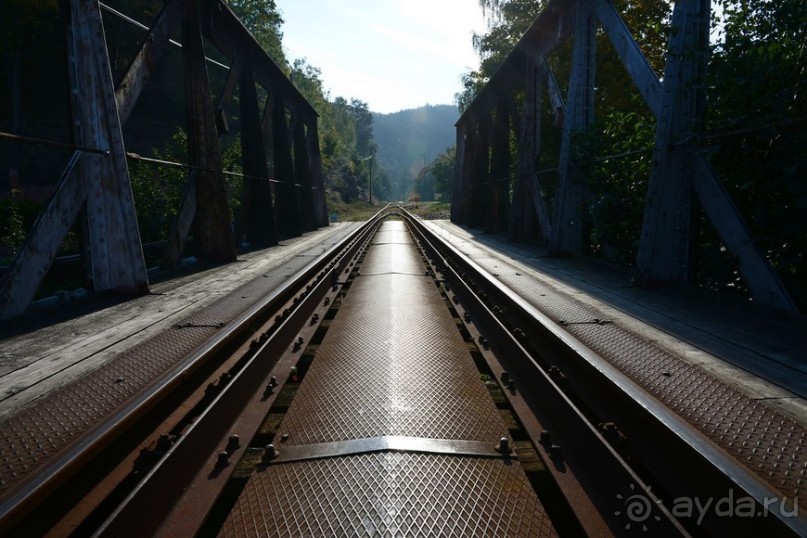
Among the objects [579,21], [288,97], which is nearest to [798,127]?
[579,21]

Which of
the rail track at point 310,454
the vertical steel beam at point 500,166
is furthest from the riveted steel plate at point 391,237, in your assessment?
the rail track at point 310,454

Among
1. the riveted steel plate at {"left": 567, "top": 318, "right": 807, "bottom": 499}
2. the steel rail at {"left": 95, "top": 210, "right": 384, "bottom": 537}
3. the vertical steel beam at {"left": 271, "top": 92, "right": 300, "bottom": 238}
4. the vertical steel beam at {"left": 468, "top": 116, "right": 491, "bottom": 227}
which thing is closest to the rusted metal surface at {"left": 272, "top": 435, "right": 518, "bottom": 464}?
the steel rail at {"left": 95, "top": 210, "right": 384, "bottom": 537}

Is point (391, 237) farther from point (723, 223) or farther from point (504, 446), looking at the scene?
point (504, 446)

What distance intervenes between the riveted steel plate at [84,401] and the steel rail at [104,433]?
77 mm

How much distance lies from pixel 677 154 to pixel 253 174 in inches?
323

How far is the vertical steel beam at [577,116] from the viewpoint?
7.50m

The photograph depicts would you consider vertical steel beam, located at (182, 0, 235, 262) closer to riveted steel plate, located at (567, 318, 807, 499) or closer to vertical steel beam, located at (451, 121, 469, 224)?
riveted steel plate, located at (567, 318, 807, 499)

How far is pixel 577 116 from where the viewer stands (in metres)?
7.59

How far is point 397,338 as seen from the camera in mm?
3574

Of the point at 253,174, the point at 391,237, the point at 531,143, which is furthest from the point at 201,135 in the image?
the point at 391,237

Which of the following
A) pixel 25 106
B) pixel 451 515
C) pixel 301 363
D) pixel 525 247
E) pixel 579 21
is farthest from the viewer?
pixel 25 106

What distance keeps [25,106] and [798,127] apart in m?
44.9

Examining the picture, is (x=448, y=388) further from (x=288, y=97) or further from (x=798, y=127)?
(x=288, y=97)

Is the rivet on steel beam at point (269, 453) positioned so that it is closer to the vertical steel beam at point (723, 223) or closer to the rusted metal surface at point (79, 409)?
the rusted metal surface at point (79, 409)
